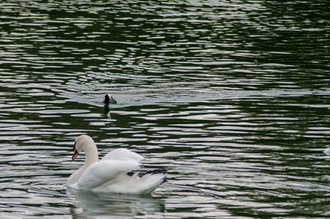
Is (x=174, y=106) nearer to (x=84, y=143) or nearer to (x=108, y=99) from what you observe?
(x=108, y=99)

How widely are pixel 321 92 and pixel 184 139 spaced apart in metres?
6.77

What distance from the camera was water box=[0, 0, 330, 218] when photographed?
44.2 ft

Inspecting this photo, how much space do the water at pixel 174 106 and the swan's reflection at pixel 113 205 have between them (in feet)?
0.10

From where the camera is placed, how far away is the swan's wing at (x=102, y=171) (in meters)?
13.3

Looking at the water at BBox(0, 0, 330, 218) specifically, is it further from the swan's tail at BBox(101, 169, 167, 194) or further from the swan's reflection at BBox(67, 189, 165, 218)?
the swan's tail at BBox(101, 169, 167, 194)

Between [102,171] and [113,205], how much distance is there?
716 mm

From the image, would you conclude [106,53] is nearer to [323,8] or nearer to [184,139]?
[184,139]

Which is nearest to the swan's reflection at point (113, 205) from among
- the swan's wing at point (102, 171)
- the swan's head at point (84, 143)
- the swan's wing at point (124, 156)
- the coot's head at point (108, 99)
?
the swan's wing at point (102, 171)

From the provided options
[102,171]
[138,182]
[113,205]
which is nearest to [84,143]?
[102,171]

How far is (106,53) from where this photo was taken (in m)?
29.6

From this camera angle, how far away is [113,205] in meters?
13.2

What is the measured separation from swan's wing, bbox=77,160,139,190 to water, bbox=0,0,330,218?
0.23m

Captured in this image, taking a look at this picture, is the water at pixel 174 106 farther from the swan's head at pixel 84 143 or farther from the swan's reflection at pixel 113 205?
the swan's head at pixel 84 143

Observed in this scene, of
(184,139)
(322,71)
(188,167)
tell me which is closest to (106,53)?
(322,71)
